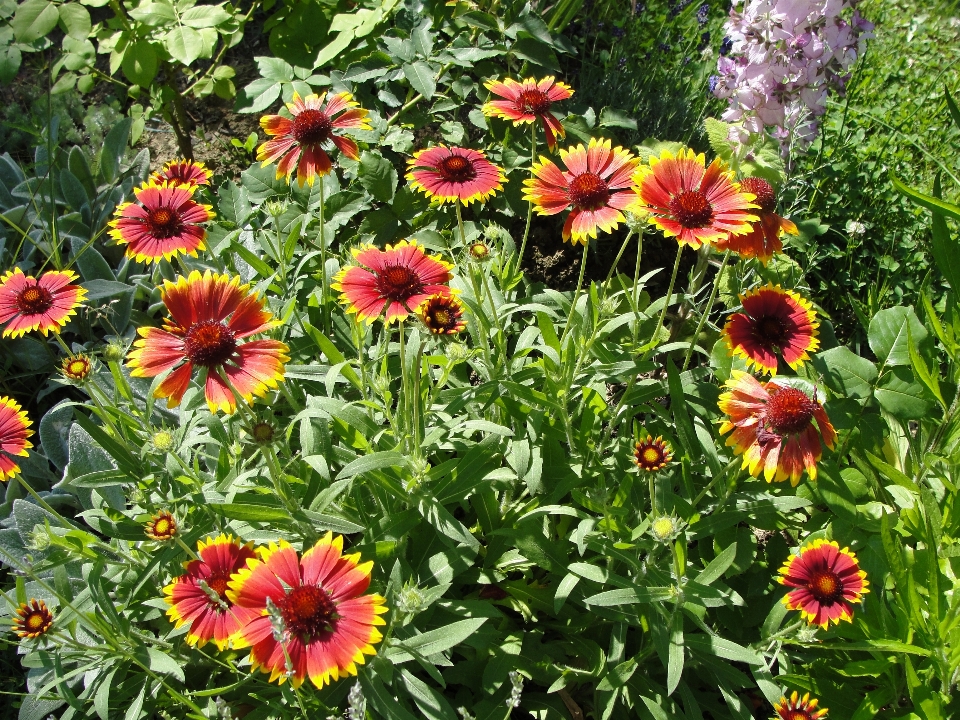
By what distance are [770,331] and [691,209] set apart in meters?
0.37

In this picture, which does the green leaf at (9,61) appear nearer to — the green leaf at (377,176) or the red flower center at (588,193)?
the green leaf at (377,176)

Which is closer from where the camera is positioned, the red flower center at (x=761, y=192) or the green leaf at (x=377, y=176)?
the red flower center at (x=761, y=192)

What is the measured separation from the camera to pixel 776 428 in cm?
161

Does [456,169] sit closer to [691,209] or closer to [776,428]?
[691,209]

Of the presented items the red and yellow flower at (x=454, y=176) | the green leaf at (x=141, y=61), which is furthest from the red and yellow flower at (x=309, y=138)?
the green leaf at (x=141, y=61)

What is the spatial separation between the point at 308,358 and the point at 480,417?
581 millimetres

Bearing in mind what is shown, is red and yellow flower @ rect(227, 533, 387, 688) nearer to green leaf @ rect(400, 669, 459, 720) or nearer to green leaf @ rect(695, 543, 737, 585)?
green leaf @ rect(400, 669, 459, 720)

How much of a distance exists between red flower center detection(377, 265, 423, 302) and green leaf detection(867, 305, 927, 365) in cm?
134

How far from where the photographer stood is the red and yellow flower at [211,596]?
4.99 ft

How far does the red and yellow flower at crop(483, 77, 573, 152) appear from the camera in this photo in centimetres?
201

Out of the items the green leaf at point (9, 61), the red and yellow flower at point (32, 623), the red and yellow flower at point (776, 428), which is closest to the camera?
the red and yellow flower at point (776, 428)

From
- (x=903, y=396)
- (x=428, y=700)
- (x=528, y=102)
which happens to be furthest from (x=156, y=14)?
(x=903, y=396)

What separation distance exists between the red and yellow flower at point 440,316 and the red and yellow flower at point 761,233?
0.58 metres

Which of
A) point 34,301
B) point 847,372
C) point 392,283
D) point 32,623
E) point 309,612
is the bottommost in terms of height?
point 32,623
